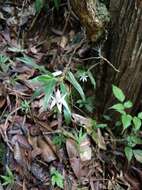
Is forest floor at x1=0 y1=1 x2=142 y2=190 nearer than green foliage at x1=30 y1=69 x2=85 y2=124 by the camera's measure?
No

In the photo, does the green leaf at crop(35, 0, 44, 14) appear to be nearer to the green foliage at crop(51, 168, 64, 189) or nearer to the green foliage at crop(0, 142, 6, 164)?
the green foliage at crop(0, 142, 6, 164)

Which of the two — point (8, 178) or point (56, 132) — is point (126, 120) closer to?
point (56, 132)

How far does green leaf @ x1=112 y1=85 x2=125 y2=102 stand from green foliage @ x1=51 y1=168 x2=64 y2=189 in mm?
498

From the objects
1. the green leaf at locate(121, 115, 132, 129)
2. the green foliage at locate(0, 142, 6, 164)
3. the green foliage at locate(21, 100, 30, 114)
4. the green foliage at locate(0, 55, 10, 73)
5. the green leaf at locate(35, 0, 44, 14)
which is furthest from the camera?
the green leaf at locate(35, 0, 44, 14)

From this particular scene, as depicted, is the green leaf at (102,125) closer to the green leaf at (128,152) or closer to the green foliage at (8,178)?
the green leaf at (128,152)

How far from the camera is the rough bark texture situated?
1666mm

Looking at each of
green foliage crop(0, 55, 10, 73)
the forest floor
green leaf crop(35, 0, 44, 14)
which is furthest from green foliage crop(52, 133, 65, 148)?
green leaf crop(35, 0, 44, 14)

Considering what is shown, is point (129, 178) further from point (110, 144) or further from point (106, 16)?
point (106, 16)

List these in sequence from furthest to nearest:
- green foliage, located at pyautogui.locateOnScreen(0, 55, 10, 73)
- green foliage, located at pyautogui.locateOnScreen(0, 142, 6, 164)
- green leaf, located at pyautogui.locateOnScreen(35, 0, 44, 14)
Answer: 1. green leaf, located at pyautogui.locateOnScreen(35, 0, 44, 14)
2. green foliage, located at pyautogui.locateOnScreen(0, 55, 10, 73)
3. green foliage, located at pyautogui.locateOnScreen(0, 142, 6, 164)

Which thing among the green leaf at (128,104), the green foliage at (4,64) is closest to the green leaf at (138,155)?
the green leaf at (128,104)

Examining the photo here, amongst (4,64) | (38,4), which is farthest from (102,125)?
(38,4)

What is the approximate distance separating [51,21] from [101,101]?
706 millimetres

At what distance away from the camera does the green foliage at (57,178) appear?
188 cm

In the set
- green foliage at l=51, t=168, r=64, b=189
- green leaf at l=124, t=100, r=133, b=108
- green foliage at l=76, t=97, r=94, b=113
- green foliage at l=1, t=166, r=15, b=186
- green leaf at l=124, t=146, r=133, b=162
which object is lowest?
green foliage at l=51, t=168, r=64, b=189
